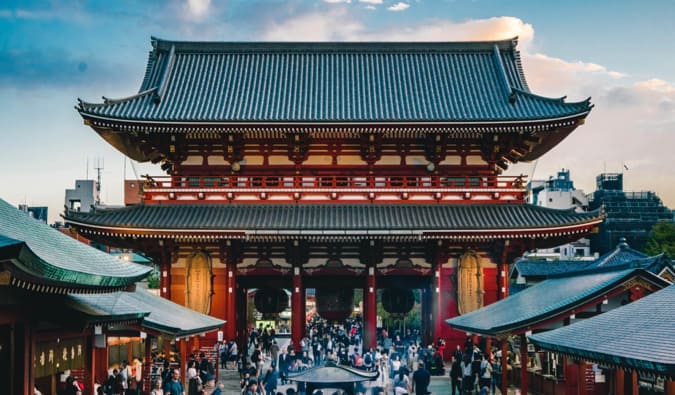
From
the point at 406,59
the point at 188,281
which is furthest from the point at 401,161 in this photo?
the point at 188,281

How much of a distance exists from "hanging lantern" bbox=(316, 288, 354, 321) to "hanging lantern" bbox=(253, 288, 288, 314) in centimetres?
213

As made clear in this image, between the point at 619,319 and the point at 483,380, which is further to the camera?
the point at 483,380

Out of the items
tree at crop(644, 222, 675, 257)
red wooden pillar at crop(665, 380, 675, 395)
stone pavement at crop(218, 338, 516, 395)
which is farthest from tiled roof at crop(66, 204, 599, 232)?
tree at crop(644, 222, 675, 257)

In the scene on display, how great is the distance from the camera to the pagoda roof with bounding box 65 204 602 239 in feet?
115

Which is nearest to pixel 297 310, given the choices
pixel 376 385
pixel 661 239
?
pixel 376 385

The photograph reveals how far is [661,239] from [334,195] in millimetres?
72156

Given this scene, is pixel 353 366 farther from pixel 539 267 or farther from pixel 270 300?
pixel 539 267

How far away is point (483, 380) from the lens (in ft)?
91.1

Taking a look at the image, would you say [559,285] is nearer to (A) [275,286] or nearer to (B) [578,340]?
(B) [578,340]

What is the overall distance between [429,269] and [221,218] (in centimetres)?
1092

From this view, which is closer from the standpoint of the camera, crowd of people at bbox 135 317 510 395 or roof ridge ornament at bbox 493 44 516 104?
crowd of people at bbox 135 317 510 395

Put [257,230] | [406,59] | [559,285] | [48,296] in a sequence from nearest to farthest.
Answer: [48,296], [559,285], [257,230], [406,59]

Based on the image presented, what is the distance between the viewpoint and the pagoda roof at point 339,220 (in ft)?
115

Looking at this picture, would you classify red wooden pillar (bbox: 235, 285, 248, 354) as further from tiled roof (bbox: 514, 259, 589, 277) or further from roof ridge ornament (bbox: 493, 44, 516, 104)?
tiled roof (bbox: 514, 259, 589, 277)
